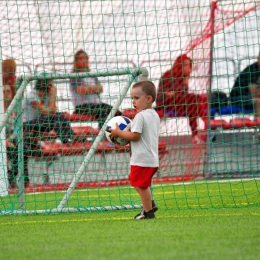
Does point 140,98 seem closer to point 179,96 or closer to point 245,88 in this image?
point 179,96

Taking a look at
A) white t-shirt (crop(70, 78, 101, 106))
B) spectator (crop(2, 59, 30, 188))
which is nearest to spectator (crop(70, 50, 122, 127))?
white t-shirt (crop(70, 78, 101, 106))

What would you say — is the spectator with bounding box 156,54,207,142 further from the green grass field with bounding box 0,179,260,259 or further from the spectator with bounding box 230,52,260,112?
the green grass field with bounding box 0,179,260,259

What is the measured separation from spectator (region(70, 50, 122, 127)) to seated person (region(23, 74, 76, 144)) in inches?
9.9

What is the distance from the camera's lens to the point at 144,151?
20.9ft

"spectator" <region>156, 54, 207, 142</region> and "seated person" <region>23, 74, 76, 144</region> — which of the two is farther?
"spectator" <region>156, 54, 207, 142</region>

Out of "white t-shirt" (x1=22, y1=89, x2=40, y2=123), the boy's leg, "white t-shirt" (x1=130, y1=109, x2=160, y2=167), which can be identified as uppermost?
"white t-shirt" (x1=22, y1=89, x2=40, y2=123)

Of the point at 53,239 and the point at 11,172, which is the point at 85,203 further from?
the point at 53,239

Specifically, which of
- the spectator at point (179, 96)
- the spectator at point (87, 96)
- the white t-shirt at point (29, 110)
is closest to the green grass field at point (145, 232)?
the spectator at point (87, 96)

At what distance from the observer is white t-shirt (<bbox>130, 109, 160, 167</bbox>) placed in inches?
250

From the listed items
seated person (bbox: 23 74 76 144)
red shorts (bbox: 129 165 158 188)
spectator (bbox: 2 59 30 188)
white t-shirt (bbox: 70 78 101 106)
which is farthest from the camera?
white t-shirt (bbox: 70 78 101 106)

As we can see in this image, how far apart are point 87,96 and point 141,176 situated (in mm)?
3386

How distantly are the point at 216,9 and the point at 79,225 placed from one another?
6247mm

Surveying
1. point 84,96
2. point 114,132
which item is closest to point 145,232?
point 114,132

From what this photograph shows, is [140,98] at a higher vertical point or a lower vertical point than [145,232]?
higher
